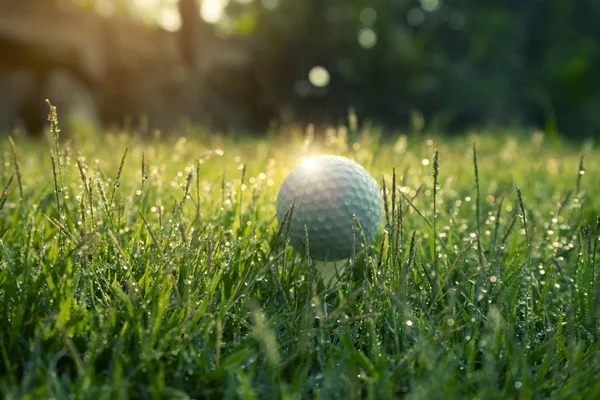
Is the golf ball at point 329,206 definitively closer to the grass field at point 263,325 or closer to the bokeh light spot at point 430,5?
the grass field at point 263,325

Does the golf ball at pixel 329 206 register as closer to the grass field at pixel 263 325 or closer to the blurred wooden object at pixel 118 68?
the grass field at pixel 263 325

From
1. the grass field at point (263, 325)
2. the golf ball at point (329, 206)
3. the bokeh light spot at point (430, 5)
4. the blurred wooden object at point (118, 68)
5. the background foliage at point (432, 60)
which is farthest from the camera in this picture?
the bokeh light spot at point (430, 5)

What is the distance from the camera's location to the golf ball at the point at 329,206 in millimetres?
1717

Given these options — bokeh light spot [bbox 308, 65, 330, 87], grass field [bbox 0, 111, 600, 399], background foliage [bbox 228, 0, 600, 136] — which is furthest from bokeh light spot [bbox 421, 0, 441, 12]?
grass field [bbox 0, 111, 600, 399]

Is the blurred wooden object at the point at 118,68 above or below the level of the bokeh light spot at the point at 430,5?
below

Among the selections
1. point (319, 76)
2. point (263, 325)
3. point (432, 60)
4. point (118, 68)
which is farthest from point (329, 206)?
point (432, 60)

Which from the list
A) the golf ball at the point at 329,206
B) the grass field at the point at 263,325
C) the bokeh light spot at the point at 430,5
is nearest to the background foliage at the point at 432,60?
the bokeh light spot at the point at 430,5

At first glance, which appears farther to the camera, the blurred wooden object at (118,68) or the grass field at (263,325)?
the blurred wooden object at (118,68)

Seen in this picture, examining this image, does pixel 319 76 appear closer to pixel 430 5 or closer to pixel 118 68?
pixel 118 68

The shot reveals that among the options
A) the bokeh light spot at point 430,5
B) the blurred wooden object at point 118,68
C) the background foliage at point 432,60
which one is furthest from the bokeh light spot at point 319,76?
the bokeh light spot at point 430,5

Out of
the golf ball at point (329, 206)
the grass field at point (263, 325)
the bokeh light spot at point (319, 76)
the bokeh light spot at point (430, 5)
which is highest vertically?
the bokeh light spot at point (430, 5)

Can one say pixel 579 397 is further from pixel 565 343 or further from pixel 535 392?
pixel 565 343

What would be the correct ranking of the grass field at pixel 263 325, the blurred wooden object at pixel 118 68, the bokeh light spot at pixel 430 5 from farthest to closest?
the bokeh light spot at pixel 430 5
the blurred wooden object at pixel 118 68
the grass field at pixel 263 325

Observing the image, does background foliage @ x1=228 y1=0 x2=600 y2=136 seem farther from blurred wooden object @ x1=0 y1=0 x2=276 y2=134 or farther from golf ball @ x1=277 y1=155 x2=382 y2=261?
golf ball @ x1=277 y1=155 x2=382 y2=261
